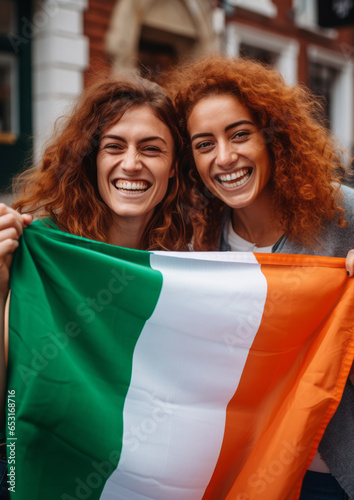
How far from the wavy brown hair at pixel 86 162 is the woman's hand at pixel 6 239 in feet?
1.17

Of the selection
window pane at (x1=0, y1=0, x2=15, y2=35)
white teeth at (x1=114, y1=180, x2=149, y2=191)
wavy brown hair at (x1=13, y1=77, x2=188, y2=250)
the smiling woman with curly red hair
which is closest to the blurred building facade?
window pane at (x1=0, y1=0, x2=15, y2=35)

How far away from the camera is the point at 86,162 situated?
91.3 inches

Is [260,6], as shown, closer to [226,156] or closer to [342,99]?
[342,99]

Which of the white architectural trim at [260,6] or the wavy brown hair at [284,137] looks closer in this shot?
the wavy brown hair at [284,137]

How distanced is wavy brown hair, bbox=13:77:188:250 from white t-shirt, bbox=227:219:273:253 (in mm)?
339

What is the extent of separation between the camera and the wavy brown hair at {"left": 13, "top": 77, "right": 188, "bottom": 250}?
88.4 inches

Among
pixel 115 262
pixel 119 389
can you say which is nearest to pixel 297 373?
pixel 119 389

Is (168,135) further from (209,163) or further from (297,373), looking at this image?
(297,373)

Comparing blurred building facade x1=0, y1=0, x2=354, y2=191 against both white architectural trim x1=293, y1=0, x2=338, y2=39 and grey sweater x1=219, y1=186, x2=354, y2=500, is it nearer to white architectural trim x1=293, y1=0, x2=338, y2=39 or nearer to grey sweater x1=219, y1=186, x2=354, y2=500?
white architectural trim x1=293, y1=0, x2=338, y2=39

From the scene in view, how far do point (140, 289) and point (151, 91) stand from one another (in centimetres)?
91

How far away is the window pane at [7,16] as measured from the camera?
261 inches

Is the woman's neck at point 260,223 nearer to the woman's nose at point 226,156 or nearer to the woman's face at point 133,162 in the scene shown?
the woman's nose at point 226,156

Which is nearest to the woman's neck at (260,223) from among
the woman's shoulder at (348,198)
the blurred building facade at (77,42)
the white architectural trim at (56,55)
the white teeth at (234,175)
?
the white teeth at (234,175)

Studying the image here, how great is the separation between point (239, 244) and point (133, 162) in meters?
0.66
